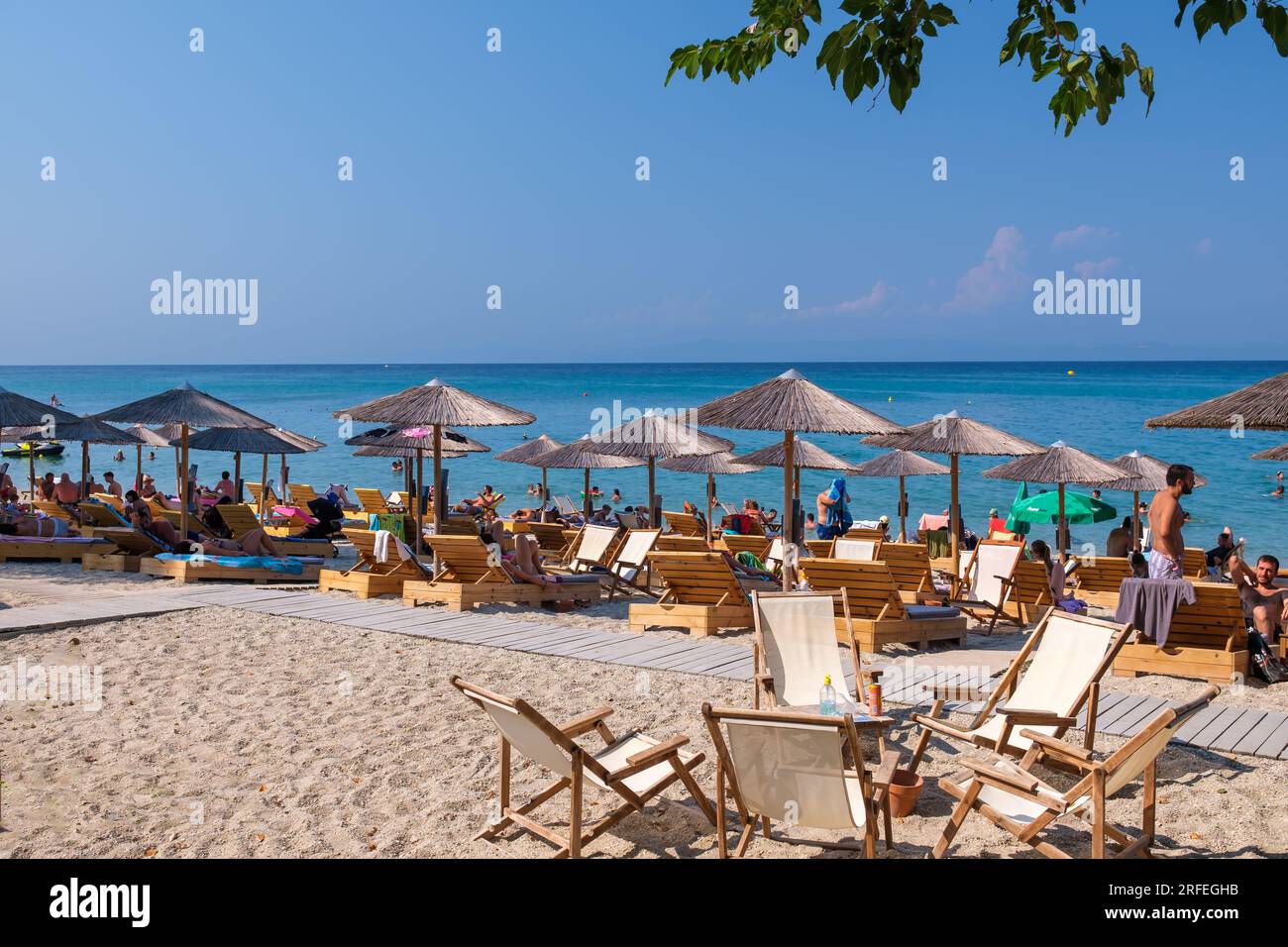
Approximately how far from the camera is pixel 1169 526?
723 cm

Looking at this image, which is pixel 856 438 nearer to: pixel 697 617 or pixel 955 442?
pixel 955 442

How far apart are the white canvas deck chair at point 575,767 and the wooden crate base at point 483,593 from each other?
5115 mm

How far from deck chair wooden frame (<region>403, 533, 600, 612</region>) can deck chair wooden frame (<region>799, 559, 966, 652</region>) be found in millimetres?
2938

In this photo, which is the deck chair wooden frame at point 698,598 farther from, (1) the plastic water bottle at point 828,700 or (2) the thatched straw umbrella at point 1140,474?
(2) the thatched straw umbrella at point 1140,474

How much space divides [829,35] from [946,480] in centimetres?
3610

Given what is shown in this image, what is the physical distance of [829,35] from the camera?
9.53 feet

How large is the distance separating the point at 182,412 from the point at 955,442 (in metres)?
8.52

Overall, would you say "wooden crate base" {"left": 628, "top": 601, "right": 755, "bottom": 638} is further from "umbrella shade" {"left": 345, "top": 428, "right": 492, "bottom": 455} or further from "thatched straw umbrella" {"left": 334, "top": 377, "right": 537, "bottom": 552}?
"umbrella shade" {"left": 345, "top": 428, "right": 492, "bottom": 455}

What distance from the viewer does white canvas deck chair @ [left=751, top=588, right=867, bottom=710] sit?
18.7 feet

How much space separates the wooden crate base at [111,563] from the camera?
1209cm

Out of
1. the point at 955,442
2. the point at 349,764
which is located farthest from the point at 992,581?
the point at 349,764

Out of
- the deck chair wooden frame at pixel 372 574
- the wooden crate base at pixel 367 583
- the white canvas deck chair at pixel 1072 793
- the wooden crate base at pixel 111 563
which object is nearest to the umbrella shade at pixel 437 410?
the deck chair wooden frame at pixel 372 574
